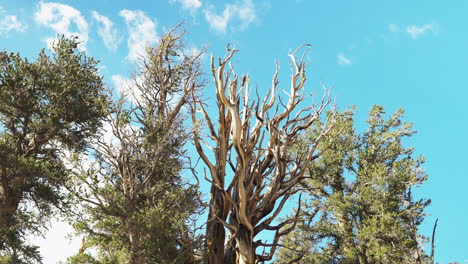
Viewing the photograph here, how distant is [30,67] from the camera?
873 centimetres

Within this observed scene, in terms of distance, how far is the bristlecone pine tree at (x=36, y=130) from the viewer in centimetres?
840

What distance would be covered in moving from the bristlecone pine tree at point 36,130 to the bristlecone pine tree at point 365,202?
22.0ft

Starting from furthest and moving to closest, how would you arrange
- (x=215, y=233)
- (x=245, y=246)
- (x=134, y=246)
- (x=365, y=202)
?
1. (x=365, y=202)
2. (x=215, y=233)
3. (x=245, y=246)
4. (x=134, y=246)

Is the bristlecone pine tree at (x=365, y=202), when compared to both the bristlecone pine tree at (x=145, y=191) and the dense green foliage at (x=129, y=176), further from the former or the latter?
the bristlecone pine tree at (x=145, y=191)

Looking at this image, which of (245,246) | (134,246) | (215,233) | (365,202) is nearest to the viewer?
(134,246)

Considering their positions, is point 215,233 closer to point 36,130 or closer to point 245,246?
point 245,246

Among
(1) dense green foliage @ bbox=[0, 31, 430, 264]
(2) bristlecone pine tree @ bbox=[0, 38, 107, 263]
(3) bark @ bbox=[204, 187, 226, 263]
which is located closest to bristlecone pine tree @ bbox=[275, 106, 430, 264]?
(1) dense green foliage @ bbox=[0, 31, 430, 264]

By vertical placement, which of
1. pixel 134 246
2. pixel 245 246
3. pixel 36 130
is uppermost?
pixel 36 130

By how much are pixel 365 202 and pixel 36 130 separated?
10050 mm

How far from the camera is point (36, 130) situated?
891cm

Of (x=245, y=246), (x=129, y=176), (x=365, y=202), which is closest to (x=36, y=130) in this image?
(x=129, y=176)

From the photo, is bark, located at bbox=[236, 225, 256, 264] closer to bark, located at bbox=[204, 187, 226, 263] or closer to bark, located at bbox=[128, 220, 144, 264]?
bark, located at bbox=[204, 187, 226, 263]

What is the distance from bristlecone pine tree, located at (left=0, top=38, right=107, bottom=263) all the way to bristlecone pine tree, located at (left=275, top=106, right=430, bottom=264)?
6713mm

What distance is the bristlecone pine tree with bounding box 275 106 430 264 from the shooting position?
11250mm
